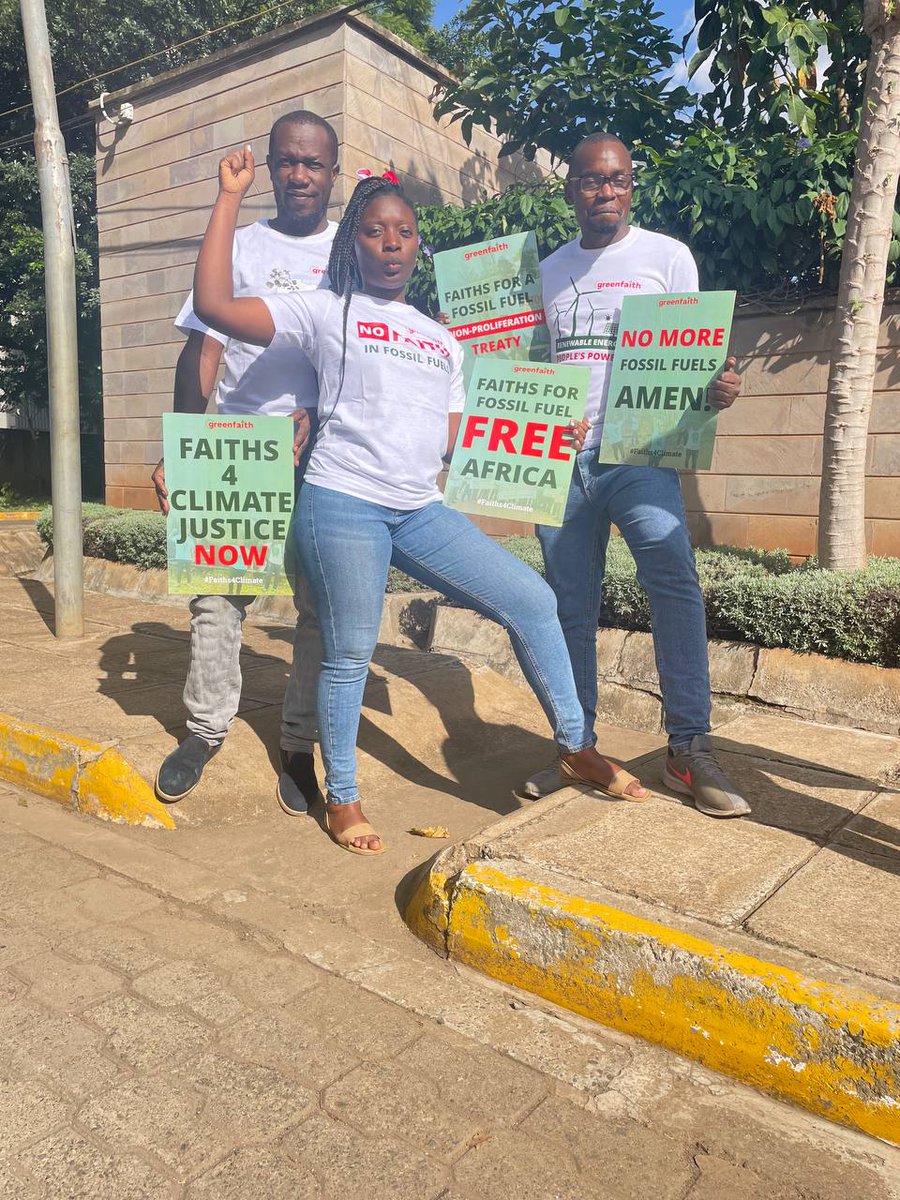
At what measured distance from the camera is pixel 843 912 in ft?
8.11

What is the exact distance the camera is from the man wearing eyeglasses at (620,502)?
3.24 metres

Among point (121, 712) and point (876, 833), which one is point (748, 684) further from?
point (121, 712)

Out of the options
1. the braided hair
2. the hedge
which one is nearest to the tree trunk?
the hedge

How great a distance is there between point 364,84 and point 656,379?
7.97 meters

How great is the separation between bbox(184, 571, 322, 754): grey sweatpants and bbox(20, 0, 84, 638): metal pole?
131 inches

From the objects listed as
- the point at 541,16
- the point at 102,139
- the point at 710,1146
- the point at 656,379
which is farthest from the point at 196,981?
the point at 102,139

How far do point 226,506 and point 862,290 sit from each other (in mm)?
3767

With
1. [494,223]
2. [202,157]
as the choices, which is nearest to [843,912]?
[494,223]

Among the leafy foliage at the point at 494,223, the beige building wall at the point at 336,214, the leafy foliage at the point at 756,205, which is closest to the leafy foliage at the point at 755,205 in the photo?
the leafy foliage at the point at 756,205

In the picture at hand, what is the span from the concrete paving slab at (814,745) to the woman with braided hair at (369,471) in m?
0.87

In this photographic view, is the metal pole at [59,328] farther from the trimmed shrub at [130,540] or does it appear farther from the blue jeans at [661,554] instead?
the blue jeans at [661,554]

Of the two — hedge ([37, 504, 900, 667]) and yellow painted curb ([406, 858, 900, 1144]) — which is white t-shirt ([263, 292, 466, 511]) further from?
hedge ([37, 504, 900, 667])

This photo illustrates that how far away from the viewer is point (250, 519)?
10.9 feet

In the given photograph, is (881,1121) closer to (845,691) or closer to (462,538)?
(462,538)
